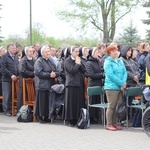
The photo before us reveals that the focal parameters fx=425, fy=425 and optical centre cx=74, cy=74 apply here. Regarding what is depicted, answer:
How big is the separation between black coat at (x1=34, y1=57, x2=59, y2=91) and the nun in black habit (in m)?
0.56

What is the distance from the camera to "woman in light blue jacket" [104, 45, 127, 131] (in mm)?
9086

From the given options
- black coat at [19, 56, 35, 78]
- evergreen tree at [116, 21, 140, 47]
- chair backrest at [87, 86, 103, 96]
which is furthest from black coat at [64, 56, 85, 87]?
evergreen tree at [116, 21, 140, 47]

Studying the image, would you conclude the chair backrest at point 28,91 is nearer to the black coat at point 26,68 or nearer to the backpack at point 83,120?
the black coat at point 26,68

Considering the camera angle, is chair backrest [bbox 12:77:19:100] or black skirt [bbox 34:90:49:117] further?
chair backrest [bbox 12:77:19:100]

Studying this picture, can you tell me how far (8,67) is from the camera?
1180 centimetres

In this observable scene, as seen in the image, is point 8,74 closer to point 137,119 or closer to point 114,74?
point 114,74

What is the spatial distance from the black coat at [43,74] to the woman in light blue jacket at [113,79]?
1.54 meters

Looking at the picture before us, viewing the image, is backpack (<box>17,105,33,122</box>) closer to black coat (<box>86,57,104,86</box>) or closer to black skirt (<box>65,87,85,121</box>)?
black skirt (<box>65,87,85,121</box>)

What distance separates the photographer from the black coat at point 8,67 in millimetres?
11703

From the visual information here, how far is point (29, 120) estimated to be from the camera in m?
10.5

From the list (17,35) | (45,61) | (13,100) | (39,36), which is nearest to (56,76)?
(45,61)

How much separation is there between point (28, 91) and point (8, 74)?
1.13 meters

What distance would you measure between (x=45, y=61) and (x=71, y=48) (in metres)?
0.79

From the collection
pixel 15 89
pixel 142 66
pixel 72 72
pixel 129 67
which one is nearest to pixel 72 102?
pixel 72 72
